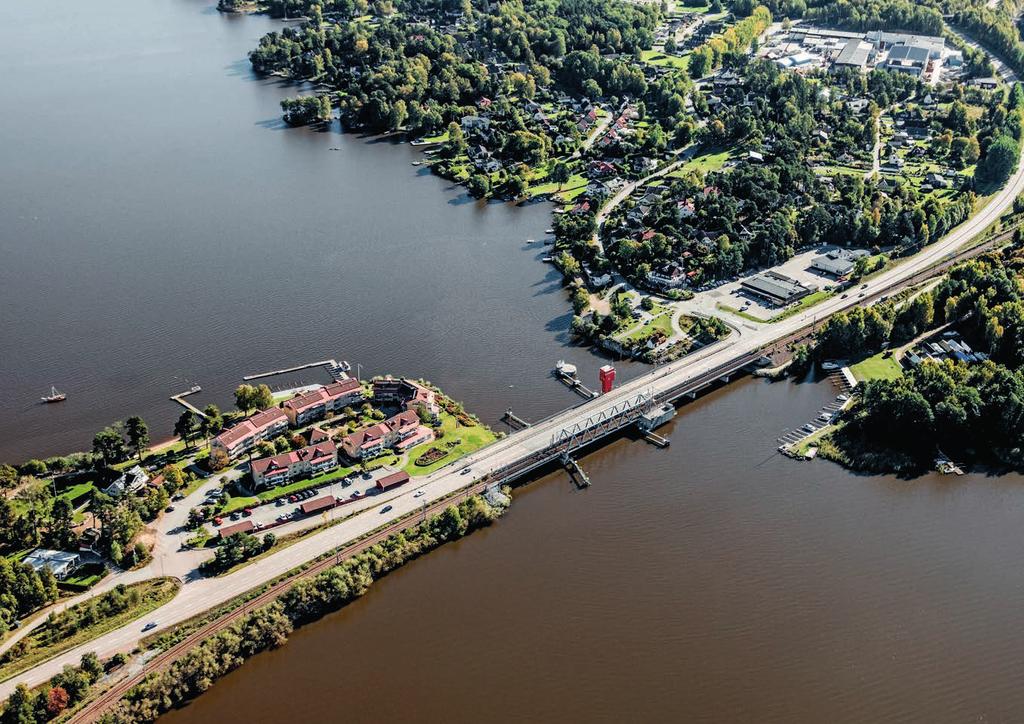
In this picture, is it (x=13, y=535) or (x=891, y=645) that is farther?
(x=13, y=535)

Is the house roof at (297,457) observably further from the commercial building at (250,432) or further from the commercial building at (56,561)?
the commercial building at (56,561)

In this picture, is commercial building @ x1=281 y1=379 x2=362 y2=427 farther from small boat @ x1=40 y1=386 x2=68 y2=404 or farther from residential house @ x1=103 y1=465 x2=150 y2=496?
small boat @ x1=40 y1=386 x2=68 y2=404

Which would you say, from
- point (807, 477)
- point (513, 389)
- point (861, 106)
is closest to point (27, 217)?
point (513, 389)

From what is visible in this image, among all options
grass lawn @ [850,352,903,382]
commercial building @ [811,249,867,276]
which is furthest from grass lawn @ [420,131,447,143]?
grass lawn @ [850,352,903,382]

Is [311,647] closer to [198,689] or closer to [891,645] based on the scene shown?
[198,689]

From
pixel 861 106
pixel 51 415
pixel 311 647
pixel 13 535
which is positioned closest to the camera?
pixel 311 647

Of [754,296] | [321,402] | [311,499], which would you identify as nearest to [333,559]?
[311,499]
